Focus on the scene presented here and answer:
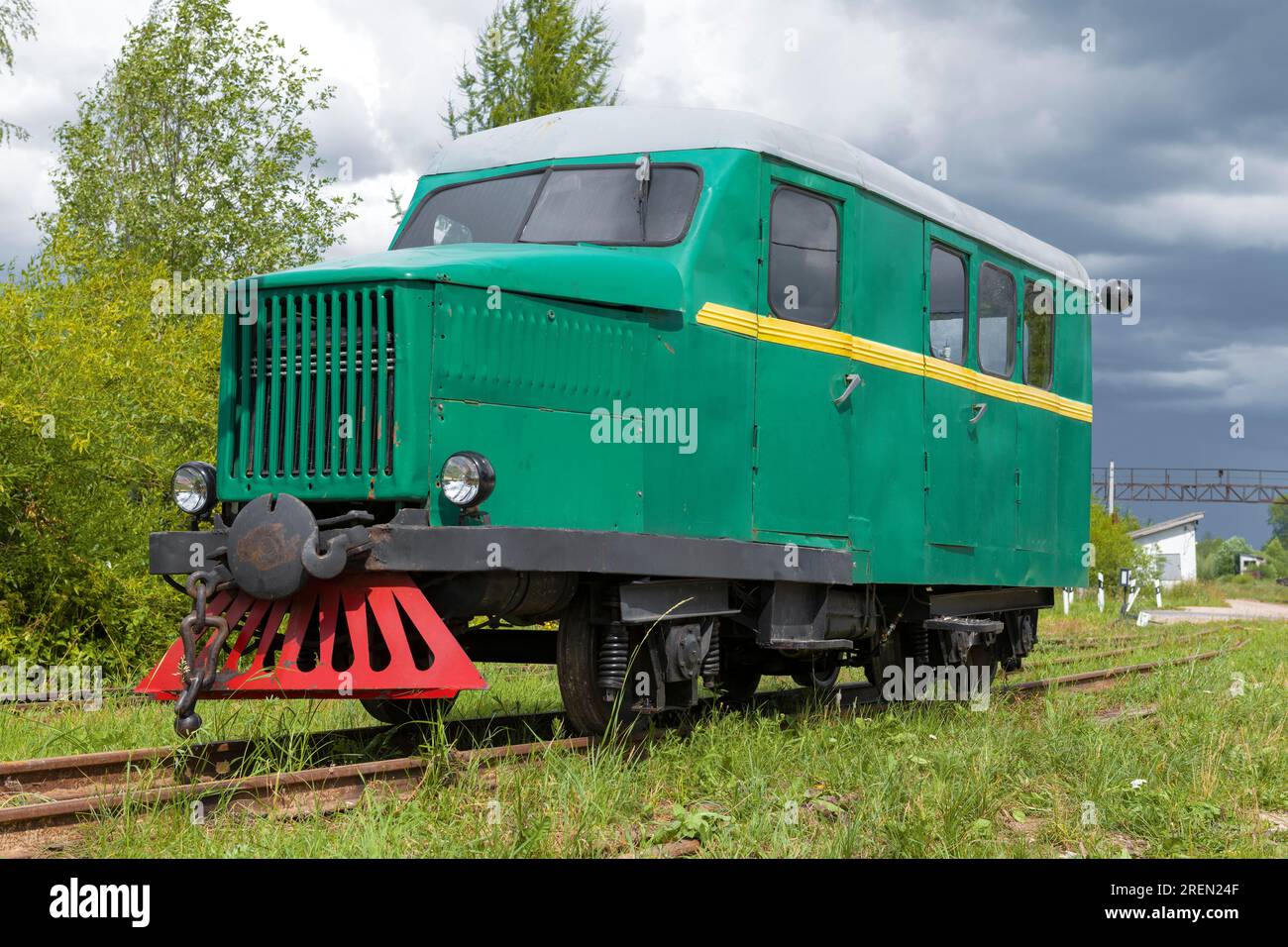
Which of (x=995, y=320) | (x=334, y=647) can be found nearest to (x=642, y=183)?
(x=334, y=647)

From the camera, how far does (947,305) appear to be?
9.51 metres

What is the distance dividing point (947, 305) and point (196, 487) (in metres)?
5.25

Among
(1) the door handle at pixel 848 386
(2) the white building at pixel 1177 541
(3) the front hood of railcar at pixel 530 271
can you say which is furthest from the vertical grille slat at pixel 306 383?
(2) the white building at pixel 1177 541

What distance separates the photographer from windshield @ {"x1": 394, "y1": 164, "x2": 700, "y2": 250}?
730 centimetres

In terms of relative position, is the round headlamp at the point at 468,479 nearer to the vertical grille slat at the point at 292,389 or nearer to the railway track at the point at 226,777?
the vertical grille slat at the point at 292,389

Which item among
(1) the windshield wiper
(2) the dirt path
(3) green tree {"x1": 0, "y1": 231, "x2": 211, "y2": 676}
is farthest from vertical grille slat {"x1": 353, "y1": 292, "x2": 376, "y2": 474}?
(2) the dirt path

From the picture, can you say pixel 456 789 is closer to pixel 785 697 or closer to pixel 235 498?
pixel 235 498

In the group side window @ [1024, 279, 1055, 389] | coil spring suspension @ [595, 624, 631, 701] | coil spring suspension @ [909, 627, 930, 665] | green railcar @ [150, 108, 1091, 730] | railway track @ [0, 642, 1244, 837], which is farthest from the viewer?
side window @ [1024, 279, 1055, 389]

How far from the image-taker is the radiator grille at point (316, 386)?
19.9 ft

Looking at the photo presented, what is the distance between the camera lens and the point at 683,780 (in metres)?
6.26

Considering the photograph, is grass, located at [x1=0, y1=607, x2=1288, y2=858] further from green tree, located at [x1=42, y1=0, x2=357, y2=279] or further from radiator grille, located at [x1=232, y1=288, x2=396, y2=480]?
green tree, located at [x1=42, y1=0, x2=357, y2=279]

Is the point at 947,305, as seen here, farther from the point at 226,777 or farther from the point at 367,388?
the point at 226,777

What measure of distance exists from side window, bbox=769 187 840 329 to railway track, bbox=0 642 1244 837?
243 cm

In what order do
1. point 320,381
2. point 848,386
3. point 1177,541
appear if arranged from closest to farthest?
point 320,381 → point 848,386 → point 1177,541
